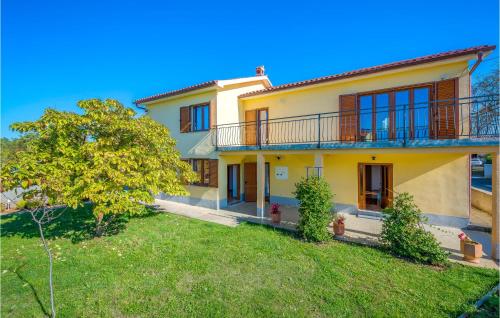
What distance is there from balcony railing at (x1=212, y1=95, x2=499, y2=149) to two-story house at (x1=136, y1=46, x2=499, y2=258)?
0.04 m

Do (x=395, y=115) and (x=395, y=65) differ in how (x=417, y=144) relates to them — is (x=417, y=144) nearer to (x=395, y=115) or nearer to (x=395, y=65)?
(x=395, y=115)

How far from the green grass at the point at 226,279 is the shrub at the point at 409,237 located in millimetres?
320

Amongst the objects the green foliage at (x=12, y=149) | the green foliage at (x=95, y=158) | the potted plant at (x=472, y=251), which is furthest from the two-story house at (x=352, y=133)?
the green foliage at (x=12, y=149)

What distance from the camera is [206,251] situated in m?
7.16

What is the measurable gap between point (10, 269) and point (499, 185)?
13.7 metres

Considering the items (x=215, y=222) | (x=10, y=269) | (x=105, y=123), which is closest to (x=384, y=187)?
(x=215, y=222)

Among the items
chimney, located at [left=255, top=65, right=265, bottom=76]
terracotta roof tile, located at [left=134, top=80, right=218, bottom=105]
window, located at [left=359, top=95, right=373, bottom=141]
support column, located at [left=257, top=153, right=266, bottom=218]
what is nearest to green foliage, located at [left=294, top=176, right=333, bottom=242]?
support column, located at [left=257, top=153, right=266, bottom=218]

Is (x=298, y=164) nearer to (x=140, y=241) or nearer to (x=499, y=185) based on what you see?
(x=499, y=185)

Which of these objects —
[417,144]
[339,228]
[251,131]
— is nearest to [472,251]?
[417,144]

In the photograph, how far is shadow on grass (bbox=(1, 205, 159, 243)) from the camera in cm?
875

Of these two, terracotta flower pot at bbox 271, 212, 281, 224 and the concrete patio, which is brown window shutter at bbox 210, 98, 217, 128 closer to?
the concrete patio

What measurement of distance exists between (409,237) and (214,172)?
30.1 ft

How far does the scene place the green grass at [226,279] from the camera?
4.52 metres

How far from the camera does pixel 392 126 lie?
9992 millimetres
